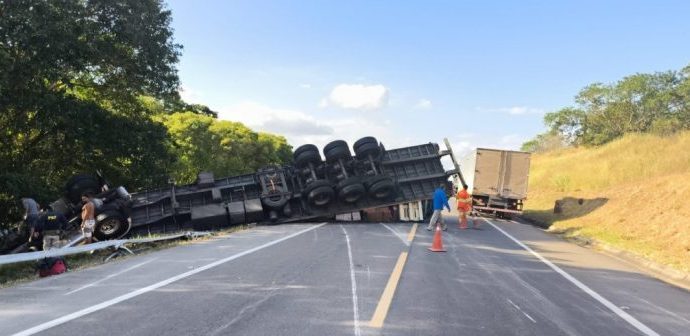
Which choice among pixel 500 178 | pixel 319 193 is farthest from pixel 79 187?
pixel 500 178

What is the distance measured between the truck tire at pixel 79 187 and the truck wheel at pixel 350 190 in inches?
313

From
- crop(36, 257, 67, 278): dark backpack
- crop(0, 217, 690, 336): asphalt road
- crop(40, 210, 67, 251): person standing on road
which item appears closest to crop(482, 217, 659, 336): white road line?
crop(0, 217, 690, 336): asphalt road

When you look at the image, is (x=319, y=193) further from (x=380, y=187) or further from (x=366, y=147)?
(x=366, y=147)

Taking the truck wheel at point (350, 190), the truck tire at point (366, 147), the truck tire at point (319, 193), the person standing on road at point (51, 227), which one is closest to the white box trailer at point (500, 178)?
the truck tire at point (366, 147)

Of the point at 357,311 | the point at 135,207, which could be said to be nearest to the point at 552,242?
the point at 357,311

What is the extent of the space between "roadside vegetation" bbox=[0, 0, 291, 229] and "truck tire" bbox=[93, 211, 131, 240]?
3.22m

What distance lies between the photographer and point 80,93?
20438 millimetres

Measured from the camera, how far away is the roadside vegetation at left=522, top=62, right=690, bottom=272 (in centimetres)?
1616

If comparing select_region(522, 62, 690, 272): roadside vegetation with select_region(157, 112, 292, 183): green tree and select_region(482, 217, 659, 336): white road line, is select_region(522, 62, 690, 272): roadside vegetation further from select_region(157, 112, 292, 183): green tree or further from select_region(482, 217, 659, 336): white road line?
select_region(157, 112, 292, 183): green tree

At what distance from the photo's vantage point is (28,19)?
14.9 m

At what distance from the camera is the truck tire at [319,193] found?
60.6 ft

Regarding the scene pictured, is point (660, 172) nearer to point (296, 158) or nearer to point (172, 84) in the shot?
point (296, 158)

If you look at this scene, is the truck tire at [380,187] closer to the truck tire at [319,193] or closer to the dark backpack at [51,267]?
the truck tire at [319,193]

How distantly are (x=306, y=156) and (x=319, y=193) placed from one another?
64.6 inches
